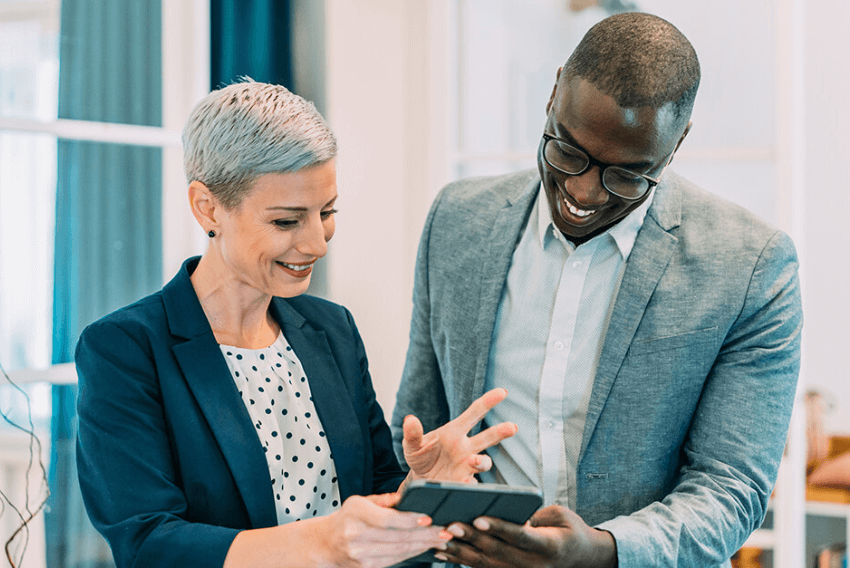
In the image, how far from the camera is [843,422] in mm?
4309

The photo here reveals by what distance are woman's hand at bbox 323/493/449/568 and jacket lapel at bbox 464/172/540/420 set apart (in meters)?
0.39

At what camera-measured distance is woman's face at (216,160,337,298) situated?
131 cm

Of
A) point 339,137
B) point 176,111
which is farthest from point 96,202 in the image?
point 339,137

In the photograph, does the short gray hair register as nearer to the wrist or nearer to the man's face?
the man's face

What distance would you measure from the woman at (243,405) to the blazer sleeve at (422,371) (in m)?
0.17


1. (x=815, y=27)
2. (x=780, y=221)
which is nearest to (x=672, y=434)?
(x=780, y=221)

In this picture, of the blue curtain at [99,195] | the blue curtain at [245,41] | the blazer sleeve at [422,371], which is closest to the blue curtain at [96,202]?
the blue curtain at [99,195]

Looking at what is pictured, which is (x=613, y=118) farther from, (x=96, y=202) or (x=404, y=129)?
(x=404, y=129)

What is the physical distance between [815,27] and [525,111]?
2336 mm

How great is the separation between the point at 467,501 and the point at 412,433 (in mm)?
235

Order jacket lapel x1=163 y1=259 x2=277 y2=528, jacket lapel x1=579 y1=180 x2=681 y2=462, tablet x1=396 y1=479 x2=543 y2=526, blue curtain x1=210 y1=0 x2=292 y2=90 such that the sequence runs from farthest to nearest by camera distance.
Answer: blue curtain x1=210 y1=0 x2=292 y2=90
jacket lapel x1=579 y1=180 x2=681 y2=462
jacket lapel x1=163 y1=259 x2=277 y2=528
tablet x1=396 y1=479 x2=543 y2=526

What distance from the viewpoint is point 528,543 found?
111cm

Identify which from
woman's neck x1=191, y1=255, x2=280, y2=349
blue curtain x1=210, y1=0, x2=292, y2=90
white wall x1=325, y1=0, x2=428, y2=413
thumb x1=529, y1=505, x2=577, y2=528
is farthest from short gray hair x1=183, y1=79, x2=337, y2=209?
white wall x1=325, y1=0, x2=428, y2=413

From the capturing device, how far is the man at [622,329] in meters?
1.24
